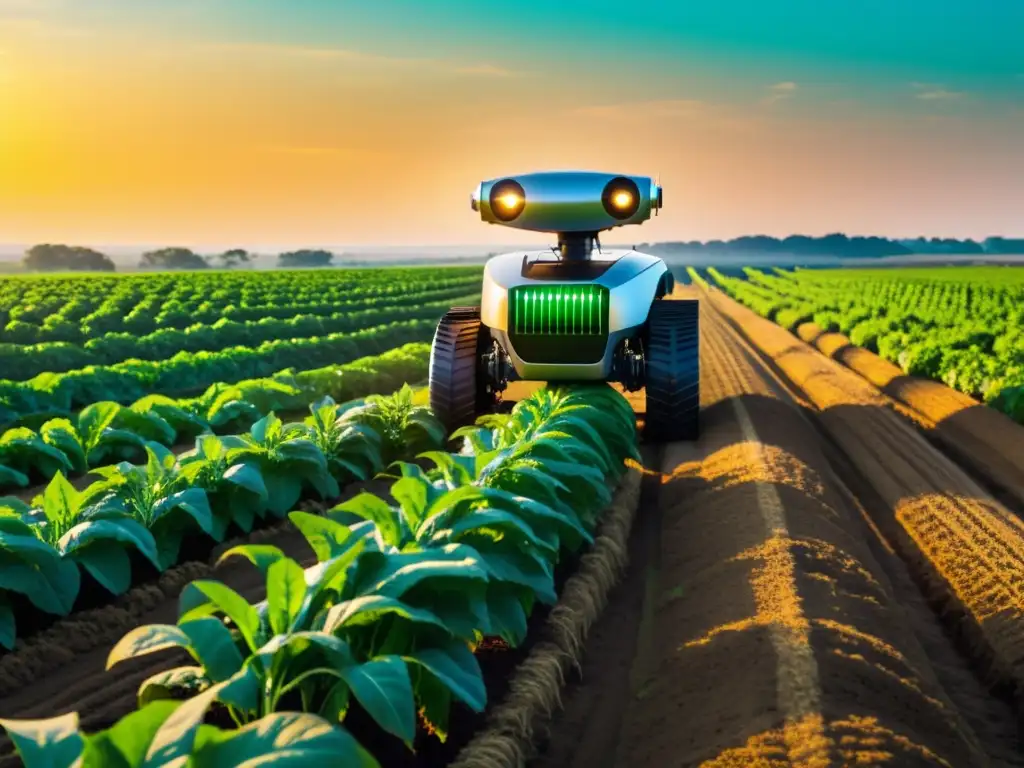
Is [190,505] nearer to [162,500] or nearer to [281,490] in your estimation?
[162,500]

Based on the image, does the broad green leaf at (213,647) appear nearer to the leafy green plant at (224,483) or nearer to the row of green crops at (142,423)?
the leafy green plant at (224,483)

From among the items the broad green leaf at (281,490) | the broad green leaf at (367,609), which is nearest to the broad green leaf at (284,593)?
the broad green leaf at (367,609)

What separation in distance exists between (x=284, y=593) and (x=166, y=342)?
19094 mm

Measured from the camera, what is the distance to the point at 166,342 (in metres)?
21.1

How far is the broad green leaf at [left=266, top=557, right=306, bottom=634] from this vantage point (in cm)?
320

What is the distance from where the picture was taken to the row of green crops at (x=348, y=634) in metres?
2.40

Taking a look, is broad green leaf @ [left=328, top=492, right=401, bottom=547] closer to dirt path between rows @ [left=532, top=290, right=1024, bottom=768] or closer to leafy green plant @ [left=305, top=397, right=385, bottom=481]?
dirt path between rows @ [left=532, top=290, right=1024, bottom=768]

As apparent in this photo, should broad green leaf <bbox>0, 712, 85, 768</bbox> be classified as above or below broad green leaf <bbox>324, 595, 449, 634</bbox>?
below

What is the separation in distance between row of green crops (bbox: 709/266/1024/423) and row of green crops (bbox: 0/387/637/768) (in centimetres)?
1008

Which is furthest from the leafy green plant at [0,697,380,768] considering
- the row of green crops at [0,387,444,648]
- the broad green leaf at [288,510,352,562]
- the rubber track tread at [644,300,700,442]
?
the rubber track tread at [644,300,700,442]

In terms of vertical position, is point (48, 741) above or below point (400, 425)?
above

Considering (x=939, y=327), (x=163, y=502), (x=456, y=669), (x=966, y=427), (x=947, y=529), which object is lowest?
(x=966, y=427)

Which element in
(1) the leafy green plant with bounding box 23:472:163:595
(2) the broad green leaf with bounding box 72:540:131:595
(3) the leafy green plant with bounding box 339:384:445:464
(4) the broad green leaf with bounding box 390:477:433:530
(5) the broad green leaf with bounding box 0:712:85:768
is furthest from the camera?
(3) the leafy green plant with bounding box 339:384:445:464

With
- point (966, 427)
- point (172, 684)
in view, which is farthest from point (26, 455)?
point (966, 427)
